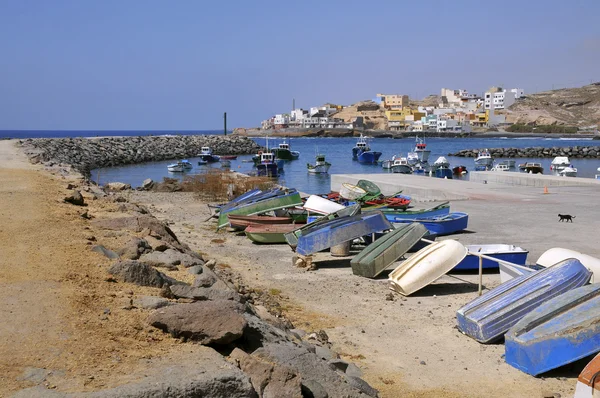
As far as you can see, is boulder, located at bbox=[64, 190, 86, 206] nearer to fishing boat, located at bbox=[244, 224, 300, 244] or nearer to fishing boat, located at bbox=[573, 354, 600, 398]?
fishing boat, located at bbox=[244, 224, 300, 244]

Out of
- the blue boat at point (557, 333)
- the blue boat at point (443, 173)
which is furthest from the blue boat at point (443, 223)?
the blue boat at point (443, 173)

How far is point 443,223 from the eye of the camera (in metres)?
14.9

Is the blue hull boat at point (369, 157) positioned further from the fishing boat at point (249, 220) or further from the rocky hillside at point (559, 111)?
the rocky hillside at point (559, 111)

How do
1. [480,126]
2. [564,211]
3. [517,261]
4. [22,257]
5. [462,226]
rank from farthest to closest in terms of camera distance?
[480,126] → [564,211] → [462,226] → [517,261] → [22,257]

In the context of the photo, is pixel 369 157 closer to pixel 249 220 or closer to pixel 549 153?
pixel 549 153

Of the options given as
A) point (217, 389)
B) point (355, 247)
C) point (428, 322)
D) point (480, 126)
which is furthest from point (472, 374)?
point (480, 126)

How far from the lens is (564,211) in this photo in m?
18.5

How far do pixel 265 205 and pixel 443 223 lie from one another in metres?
5.11

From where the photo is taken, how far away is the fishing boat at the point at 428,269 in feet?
32.6

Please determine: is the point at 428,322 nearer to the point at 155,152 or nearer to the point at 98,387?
the point at 98,387

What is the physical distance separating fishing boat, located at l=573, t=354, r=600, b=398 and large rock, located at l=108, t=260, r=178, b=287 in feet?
13.7

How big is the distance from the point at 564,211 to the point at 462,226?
4977mm

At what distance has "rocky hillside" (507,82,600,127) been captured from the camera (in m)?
180

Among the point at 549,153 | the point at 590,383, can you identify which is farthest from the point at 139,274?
the point at 549,153
